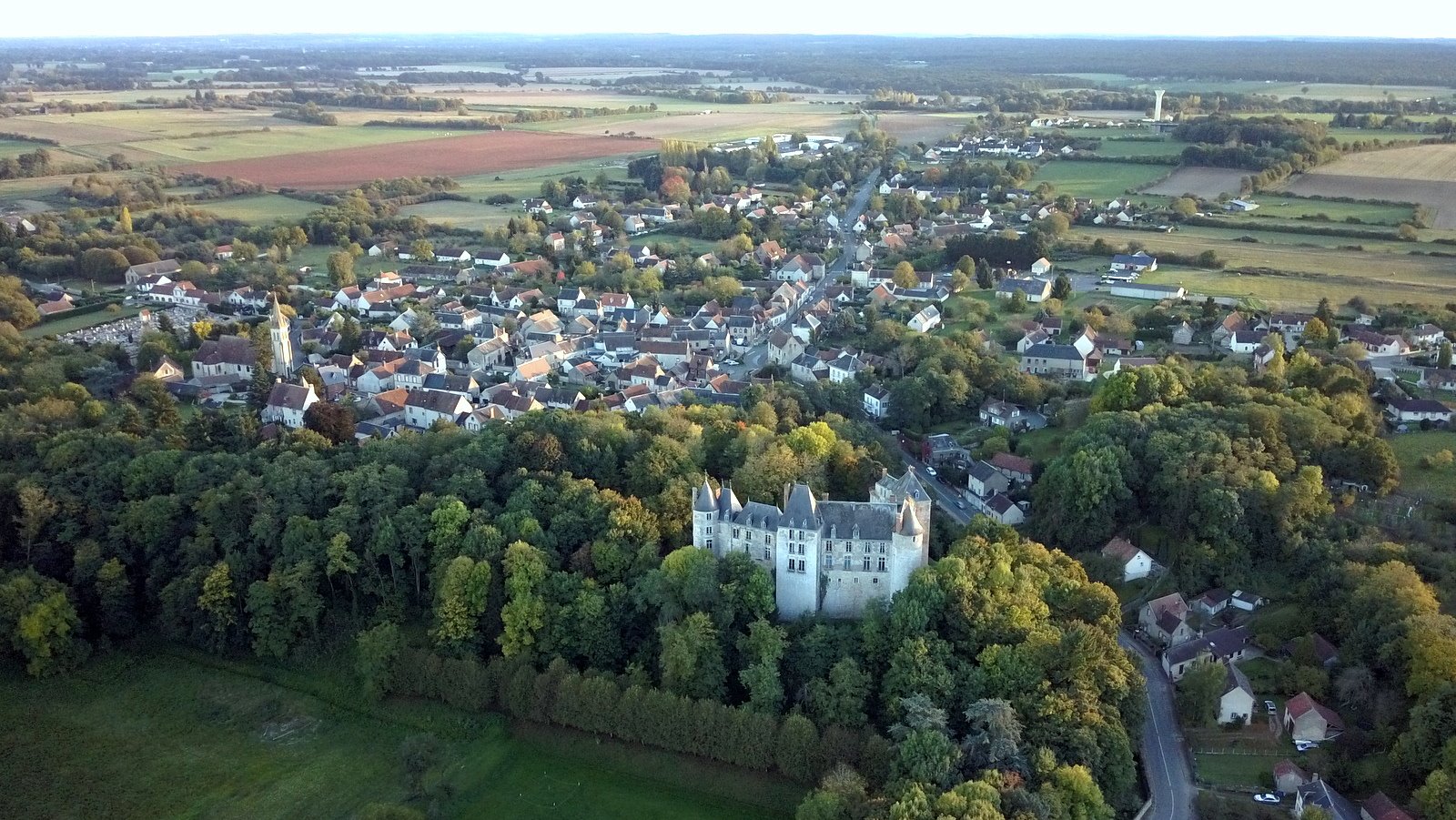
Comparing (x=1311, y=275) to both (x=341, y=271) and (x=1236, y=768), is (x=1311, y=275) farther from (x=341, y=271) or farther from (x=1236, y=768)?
(x=341, y=271)

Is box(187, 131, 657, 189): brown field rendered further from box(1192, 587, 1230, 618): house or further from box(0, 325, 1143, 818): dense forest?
box(1192, 587, 1230, 618): house

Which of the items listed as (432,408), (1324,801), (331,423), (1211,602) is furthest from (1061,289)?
(1324,801)

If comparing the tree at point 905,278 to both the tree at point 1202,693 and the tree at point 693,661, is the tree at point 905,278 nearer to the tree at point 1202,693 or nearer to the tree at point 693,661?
the tree at point 1202,693

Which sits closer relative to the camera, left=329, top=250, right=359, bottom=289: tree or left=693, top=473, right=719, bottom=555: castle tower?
left=693, top=473, right=719, bottom=555: castle tower

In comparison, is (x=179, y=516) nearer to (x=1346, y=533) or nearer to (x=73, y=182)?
(x=1346, y=533)

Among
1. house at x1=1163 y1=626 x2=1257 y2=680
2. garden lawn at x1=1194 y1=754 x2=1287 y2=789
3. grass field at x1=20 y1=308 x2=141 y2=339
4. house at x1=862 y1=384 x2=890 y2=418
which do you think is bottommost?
garden lawn at x1=1194 y1=754 x2=1287 y2=789

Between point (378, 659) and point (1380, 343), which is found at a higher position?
point (1380, 343)

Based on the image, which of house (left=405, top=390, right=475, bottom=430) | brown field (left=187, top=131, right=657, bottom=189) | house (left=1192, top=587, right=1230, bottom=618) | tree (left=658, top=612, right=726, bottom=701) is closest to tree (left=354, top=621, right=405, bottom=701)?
tree (left=658, top=612, right=726, bottom=701)
